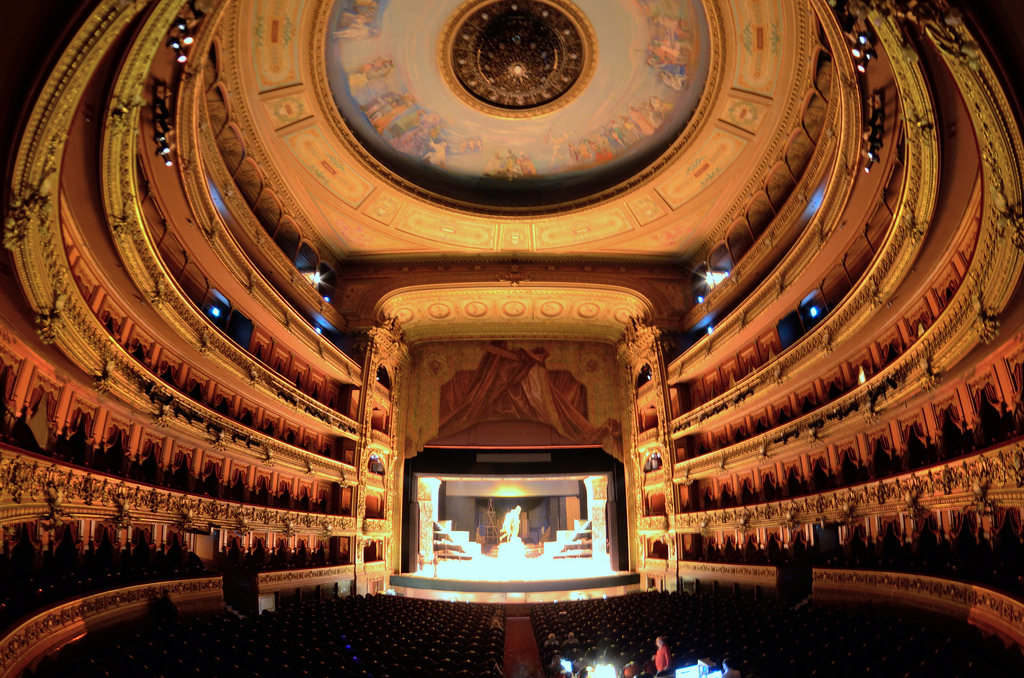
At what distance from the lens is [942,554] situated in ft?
31.7

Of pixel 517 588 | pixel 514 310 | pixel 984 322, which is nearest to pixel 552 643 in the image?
pixel 984 322

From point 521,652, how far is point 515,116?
13209 mm

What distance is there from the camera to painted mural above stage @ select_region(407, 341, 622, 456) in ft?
74.6

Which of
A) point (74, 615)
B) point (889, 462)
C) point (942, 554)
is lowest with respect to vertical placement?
point (74, 615)

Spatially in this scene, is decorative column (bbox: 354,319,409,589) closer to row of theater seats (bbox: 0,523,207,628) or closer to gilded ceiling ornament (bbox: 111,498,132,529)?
row of theater seats (bbox: 0,523,207,628)

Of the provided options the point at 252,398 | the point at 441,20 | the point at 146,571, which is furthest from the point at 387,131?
the point at 146,571

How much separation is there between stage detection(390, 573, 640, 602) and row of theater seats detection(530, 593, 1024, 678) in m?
5.18

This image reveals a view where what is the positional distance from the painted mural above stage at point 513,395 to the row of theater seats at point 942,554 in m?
9.76

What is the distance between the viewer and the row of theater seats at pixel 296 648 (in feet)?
19.8

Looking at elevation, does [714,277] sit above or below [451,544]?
above

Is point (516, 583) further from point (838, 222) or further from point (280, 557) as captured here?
point (838, 222)

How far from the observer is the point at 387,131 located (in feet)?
54.0

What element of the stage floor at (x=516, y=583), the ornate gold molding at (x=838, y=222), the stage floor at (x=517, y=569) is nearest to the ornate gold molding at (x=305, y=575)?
the stage floor at (x=516, y=583)

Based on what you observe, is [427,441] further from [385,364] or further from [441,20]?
[441,20]
